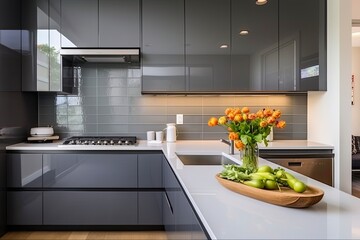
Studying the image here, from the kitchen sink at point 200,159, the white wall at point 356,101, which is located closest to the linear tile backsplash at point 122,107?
the kitchen sink at point 200,159

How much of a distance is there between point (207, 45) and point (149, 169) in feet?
4.60

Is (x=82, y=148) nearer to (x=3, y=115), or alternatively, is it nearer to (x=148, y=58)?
(x=3, y=115)

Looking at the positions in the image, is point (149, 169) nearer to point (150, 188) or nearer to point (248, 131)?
point (150, 188)

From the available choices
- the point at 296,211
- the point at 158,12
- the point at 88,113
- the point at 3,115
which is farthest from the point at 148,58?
the point at 296,211

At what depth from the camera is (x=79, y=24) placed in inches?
116

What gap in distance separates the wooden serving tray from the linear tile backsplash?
7.36 feet

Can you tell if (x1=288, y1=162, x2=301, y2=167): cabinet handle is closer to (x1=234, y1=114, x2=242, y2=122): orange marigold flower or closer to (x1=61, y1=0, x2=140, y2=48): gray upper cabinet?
(x1=234, y1=114, x2=242, y2=122): orange marigold flower

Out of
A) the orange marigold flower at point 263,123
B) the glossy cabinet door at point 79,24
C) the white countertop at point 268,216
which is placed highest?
the glossy cabinet door at point 79,24

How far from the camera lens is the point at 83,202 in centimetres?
276

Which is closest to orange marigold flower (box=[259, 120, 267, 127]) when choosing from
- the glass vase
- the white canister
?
the glass vase

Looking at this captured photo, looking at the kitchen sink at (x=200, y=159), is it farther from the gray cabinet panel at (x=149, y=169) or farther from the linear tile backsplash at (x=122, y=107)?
the linear tile backsplash at (x=122, y=107)

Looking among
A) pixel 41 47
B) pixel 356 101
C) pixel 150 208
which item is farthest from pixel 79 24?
pixel 356 101

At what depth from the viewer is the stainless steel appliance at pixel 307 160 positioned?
279cm

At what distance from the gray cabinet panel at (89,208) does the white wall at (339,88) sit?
6.79ft
